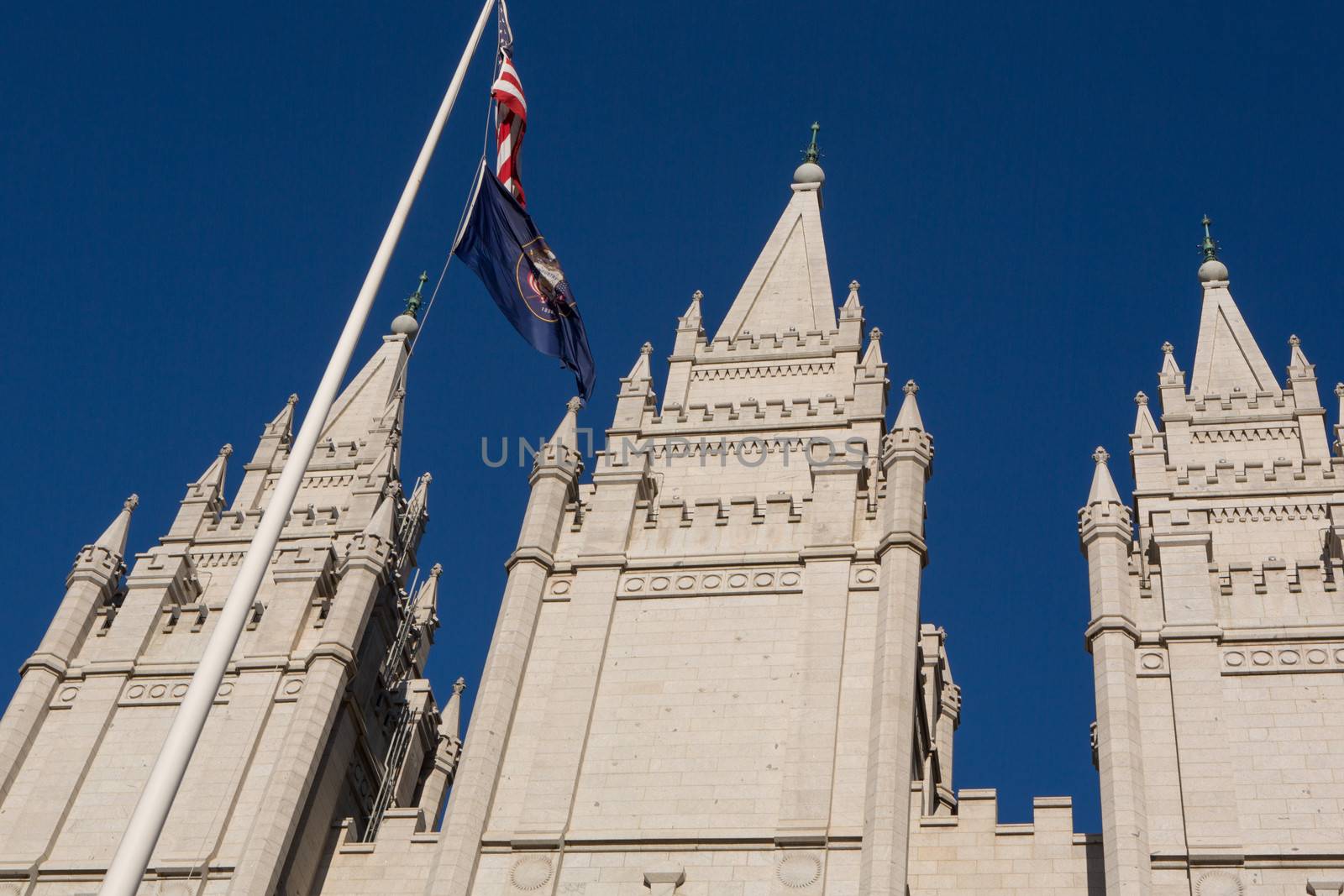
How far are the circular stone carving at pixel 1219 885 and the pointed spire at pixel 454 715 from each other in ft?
62.2

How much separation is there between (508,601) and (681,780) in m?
4.71

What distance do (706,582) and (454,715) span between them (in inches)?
464

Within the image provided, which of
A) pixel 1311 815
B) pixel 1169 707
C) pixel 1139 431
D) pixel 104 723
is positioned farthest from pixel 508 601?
pixel 1139 431

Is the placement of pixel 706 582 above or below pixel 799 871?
above

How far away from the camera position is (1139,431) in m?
37.8

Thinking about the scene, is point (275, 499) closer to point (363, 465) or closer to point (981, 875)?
point (981, 875)

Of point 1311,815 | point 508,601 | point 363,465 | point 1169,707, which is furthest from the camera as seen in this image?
point 363,465

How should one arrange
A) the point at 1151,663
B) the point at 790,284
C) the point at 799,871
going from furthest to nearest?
the point at 790,284
the point at 1151,663
the point at 799,871

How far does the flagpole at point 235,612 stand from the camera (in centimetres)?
1333

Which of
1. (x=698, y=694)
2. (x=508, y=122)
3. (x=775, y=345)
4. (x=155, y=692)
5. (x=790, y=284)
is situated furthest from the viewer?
(x=790, y=284)

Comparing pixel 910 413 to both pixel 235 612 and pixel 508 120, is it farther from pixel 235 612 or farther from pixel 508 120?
pixel 235 612

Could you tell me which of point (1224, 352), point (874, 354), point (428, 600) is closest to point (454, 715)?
point (428, 600)

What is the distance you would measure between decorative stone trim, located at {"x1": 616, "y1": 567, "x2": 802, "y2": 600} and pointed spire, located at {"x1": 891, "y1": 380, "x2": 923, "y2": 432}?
3.64m

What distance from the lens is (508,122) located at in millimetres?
22203
